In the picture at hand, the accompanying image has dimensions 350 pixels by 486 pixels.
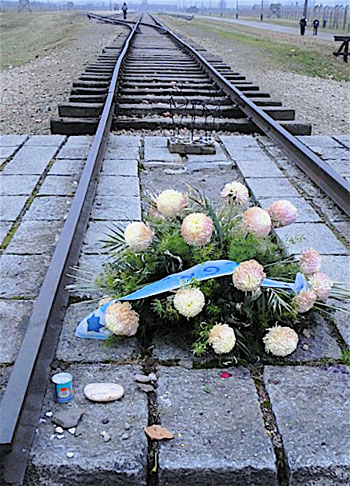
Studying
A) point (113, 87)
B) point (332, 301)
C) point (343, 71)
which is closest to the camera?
point (332, 301)

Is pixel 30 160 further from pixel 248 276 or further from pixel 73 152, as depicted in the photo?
pixel 248 276

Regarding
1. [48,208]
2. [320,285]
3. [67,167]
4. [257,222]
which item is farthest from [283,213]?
[67,167]

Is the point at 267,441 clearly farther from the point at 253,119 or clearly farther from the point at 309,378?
the point at 253,119

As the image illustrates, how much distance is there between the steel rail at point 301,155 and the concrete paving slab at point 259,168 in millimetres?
205

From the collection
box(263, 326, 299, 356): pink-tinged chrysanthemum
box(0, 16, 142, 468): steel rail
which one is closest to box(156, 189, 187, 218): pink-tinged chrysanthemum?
box(0, 16, 142, 468): steel rail

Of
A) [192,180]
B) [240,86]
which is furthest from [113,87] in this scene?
[192,180]

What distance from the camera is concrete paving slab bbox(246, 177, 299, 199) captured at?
4500 mm

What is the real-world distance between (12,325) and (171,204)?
0.84 meters

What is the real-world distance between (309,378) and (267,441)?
41cm

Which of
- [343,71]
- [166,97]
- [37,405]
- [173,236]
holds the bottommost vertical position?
[343,71]

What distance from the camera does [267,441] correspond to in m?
1.92

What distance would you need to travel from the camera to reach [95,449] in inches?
73.5

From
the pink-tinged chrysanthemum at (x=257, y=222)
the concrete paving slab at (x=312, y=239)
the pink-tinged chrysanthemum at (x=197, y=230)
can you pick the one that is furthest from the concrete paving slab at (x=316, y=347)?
the concrete paving slab at (x=312, y=239)

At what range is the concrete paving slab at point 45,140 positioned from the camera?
601cm
